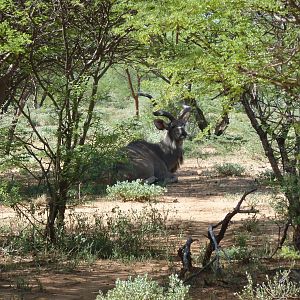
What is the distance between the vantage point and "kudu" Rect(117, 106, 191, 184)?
1752cm

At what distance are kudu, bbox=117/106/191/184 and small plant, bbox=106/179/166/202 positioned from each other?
1.67 m

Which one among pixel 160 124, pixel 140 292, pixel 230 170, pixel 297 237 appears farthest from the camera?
pixel 230 170

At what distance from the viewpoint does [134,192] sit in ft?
48.1

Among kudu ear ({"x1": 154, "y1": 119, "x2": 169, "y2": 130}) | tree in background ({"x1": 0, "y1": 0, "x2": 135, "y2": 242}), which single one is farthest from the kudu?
tree in background ({"x1": 0, "y1": 0, "x2": 135, "y2": 242})

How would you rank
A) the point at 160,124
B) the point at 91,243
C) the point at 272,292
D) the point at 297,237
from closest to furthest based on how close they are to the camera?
the point at 272,292, the point at 297,237, the point at 91,243, the point at 160,124

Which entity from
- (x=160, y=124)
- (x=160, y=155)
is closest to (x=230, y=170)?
(x=160, y=155)

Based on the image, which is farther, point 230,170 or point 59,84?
point 230,170

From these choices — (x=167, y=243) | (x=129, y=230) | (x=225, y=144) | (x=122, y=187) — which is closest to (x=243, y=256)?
(x=167, y=243)

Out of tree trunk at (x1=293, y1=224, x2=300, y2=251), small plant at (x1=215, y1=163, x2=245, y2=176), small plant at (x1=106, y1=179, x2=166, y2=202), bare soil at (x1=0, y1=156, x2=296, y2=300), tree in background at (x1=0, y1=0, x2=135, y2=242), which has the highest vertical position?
tree in background at (x1=0, y1=0, x2=135, y2=242)

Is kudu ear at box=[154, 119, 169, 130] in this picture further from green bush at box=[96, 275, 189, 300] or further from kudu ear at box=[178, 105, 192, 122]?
green bush at box=[96, 275, 189, 300]

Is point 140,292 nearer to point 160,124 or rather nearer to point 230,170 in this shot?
point 160,124

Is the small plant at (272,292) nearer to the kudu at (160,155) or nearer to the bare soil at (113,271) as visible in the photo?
the bare soil at (113,271)

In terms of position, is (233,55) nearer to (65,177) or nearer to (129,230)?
(65,177)

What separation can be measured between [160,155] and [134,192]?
455 cm
